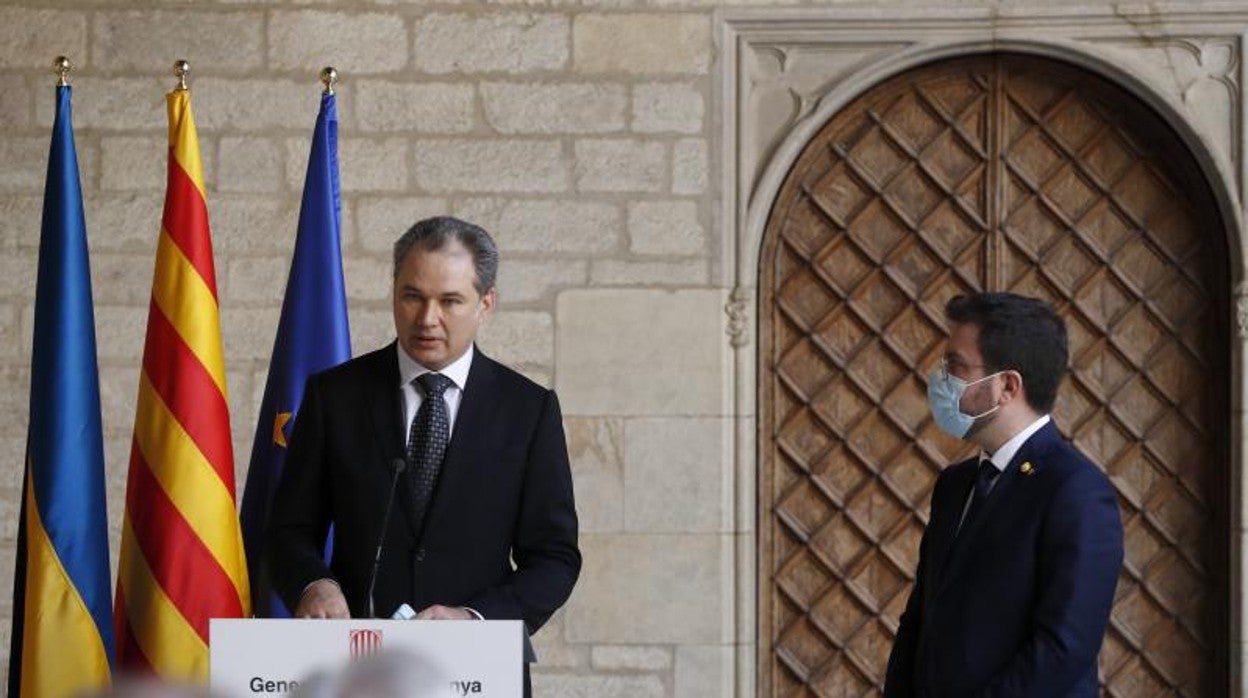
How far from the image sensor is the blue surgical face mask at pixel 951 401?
10.3 feet

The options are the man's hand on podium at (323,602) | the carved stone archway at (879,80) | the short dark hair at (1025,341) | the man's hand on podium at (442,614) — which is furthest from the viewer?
the carved stone archway at (879,80)

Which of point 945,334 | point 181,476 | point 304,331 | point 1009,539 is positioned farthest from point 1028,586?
point 945,334

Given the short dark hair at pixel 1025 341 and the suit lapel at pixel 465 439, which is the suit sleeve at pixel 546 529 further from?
the short dark hair at pixel 1025 341

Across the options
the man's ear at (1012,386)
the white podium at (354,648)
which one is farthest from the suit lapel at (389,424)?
the man's ear at (1012,386)

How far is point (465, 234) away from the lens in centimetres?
298

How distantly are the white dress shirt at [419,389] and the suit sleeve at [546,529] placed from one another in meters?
0.14

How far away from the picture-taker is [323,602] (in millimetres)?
2809

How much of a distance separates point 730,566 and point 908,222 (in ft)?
3.87

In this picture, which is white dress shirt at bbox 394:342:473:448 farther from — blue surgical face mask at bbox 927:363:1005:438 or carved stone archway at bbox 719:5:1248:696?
carved stone archway at bbox 719:5:1248:696

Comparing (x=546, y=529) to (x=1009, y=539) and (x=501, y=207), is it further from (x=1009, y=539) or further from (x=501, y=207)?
(x=501, y=207)

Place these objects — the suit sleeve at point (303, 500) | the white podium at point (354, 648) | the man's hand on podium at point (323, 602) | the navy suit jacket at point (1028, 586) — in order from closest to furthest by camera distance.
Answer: the white podium at point (354, 648) < the man's hand on podium at point (323, 602) < the navy suit jacket at point (1028, 586) < the suit sleeve at point (303, 500)

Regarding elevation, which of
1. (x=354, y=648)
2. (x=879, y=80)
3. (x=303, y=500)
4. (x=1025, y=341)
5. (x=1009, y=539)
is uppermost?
(x=879, y=80)

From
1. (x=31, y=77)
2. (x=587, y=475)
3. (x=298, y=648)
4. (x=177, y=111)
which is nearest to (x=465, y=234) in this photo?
(x=298, y=648)

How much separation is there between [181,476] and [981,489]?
1.77 metres
